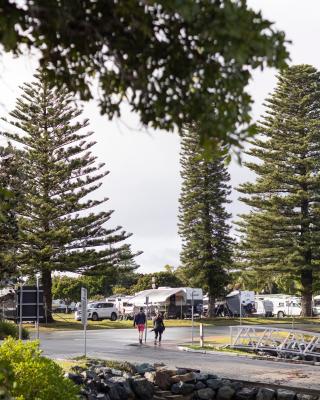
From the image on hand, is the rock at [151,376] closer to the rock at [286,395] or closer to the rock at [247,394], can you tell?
the rock at [247,394]

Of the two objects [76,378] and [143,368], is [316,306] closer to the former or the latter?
[143,368]

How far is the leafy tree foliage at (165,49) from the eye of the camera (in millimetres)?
3076

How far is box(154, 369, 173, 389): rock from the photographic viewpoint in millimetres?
14641

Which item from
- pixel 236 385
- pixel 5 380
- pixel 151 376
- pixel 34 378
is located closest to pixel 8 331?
pixel 151 376

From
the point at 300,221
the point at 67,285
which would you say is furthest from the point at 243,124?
the point at 67,285

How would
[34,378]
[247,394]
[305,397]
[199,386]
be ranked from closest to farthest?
[34,378] < [305,397] < [247,394] < [199,386]

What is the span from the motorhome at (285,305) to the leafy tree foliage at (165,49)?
50.4 meters

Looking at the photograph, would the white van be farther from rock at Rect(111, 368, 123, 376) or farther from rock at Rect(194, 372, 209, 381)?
rock at Rect(111, 368, 123, 376)

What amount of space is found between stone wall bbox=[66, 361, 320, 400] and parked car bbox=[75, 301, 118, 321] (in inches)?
1215

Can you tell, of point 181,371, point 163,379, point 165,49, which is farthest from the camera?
point 181,371

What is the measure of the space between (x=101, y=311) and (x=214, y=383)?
32.5m

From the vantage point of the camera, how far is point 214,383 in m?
14.6

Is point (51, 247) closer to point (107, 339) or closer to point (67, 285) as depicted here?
point (107, 339)

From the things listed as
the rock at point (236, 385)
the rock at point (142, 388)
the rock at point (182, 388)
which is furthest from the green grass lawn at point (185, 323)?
the rock at point (142, 388)
